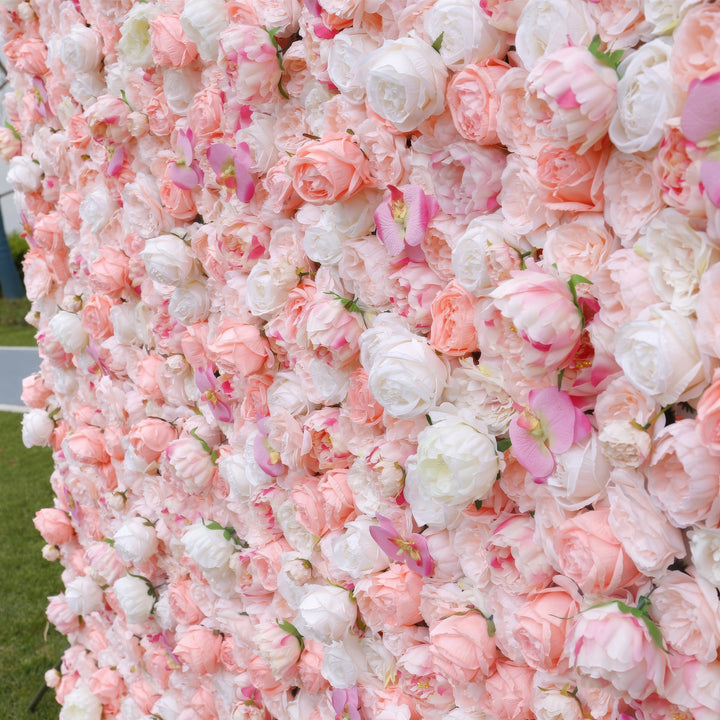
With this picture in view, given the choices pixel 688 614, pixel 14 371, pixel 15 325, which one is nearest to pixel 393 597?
pixel 688 614

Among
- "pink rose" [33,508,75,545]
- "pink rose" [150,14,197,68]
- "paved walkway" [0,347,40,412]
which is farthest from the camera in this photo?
"paved walkway" [0,347,40,412]

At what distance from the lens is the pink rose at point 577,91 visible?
0.63 m

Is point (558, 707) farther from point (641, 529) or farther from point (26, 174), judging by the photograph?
point (26, 174)

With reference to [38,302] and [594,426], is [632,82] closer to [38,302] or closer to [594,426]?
[594,426]

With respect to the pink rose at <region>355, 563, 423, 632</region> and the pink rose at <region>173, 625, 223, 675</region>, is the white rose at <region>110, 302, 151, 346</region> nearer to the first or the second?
the pink rose at <region>173, 625, 223, 675</region>

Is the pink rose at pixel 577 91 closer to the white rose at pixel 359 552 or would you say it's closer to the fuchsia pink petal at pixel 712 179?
the fuchsia pink petal at pixel 712 179

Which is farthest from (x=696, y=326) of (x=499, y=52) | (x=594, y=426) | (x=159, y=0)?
(x=159, y=0)

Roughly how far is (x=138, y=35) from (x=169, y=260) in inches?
15.9

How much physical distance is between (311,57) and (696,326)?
636 millimetres

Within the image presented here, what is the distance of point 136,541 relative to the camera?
5.60 feet

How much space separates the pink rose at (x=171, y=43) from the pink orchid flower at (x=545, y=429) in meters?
0.85

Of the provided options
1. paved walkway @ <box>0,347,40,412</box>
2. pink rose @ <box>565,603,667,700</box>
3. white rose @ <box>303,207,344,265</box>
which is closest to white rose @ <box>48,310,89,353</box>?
white rose @ <box>303,207,344,265</box>

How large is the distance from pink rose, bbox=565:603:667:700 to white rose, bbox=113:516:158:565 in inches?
47.6

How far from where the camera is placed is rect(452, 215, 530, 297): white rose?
78 centimetres
